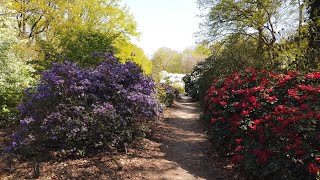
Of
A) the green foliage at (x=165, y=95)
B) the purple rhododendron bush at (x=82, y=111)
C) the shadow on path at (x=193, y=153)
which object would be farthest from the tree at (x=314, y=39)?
the green foliage at (x=165, y=95)

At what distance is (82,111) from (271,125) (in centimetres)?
391

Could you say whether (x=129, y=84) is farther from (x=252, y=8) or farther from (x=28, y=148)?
(x=252, y=8)

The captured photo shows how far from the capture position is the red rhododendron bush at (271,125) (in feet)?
13.1

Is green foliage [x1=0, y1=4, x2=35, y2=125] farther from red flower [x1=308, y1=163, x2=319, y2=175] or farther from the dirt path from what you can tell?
red flower [x1=308, y1=163, x2=319, y2=175]

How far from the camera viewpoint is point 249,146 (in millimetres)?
4844

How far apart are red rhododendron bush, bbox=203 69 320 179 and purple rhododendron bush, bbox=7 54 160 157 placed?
1.93 m

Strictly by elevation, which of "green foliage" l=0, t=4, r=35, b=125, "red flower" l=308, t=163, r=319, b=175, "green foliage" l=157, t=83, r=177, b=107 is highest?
"green foliage" l=0, t=4, r=35, b=125

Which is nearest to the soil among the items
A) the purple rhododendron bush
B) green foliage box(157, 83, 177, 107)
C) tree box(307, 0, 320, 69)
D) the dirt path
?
the dirt path

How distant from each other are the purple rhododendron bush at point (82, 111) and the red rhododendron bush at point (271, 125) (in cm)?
193

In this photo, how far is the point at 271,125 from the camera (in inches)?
183

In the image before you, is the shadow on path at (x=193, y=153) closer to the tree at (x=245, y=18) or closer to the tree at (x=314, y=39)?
the tree at (x=314, y=39)

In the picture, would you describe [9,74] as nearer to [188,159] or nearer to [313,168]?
[188,159]

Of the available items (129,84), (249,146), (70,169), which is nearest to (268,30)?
(129,84)

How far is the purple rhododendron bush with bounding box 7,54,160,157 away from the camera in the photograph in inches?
227
